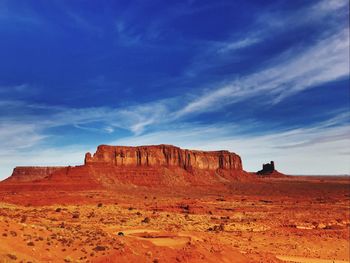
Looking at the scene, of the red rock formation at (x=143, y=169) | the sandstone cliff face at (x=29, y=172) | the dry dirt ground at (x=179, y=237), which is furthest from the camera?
the sandstone cliff face at (x=29, y=172)

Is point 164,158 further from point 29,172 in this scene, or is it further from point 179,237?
point 179,237

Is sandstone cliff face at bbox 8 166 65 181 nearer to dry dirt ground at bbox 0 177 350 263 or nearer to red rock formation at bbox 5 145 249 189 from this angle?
red rock formation at bbox 5 145 249 189

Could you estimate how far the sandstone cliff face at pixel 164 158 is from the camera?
109m

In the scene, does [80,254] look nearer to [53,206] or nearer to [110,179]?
[53,206]

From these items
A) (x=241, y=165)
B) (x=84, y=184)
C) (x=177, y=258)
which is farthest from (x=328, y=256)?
(x=241, y=165)

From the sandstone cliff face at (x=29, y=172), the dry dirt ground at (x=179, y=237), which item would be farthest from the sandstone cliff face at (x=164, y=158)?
the dry dirt ground at (x=179, y=237)

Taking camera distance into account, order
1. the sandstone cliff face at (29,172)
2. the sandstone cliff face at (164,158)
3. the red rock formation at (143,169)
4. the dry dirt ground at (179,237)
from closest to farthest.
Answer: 1. the dry dirt ground at (179,237)
2. the red rock formation at (143,169)
3. the sandstone cliff face at (164,158)
4. the sandstone cliff face at (29,172)

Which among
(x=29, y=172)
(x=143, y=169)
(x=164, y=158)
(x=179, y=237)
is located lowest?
(x=179, y=237)

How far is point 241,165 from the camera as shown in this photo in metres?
158

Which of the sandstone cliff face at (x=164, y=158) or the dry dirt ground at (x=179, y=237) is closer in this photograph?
the dry dirt ground at (x=179, y=237)

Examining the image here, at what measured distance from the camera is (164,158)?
124812 mm

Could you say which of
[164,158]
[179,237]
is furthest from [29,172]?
[179,237]

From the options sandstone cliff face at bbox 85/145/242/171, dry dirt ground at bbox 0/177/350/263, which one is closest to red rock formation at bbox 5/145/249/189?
sandstone cliff face at bbox 85/145/242/171

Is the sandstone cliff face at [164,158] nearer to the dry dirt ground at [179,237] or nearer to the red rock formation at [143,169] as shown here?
the red rock formation at [143,169]
